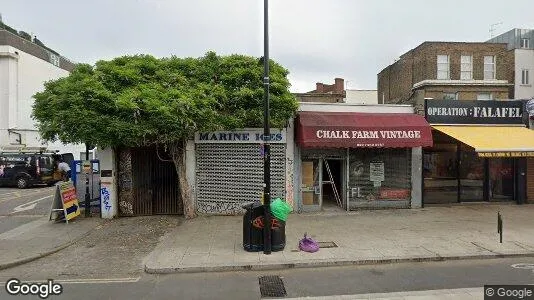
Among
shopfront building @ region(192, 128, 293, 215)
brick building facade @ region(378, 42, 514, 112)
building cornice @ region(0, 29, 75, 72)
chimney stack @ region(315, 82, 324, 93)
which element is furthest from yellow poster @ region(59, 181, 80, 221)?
chimney stack @ region(315, 82, 324, 93)

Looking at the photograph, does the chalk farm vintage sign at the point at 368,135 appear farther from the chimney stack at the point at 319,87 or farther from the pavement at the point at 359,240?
the chimney stack at the point at 319,87

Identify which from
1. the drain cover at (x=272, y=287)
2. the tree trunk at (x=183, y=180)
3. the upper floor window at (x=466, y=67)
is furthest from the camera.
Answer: the upper floor window at (x=466, y=67)

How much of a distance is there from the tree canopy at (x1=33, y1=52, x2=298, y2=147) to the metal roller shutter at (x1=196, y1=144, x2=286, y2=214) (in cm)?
103

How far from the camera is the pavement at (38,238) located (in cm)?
854

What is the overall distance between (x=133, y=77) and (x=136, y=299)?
7643 millimetres

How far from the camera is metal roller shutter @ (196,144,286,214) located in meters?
13.1

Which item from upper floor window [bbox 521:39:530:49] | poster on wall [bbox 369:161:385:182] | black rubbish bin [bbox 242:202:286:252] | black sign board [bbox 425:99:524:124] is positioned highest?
upper floor window [bbox 521:39:530:49]

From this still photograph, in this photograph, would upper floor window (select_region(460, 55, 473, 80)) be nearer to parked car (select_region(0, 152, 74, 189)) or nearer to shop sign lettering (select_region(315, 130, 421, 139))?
shop sign lettering (select_region(315, 130, 421, 139))

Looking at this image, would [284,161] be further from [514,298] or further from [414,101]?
[514,298]

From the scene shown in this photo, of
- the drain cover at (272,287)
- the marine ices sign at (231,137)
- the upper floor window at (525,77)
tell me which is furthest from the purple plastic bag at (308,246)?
the upper floor window at (525,77)

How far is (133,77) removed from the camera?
1197 cm

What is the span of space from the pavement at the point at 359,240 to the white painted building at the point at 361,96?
2995cm

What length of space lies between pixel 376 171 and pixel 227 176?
5.40m

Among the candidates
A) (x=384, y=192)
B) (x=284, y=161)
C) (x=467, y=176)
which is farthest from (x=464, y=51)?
(x=284, y=161)
